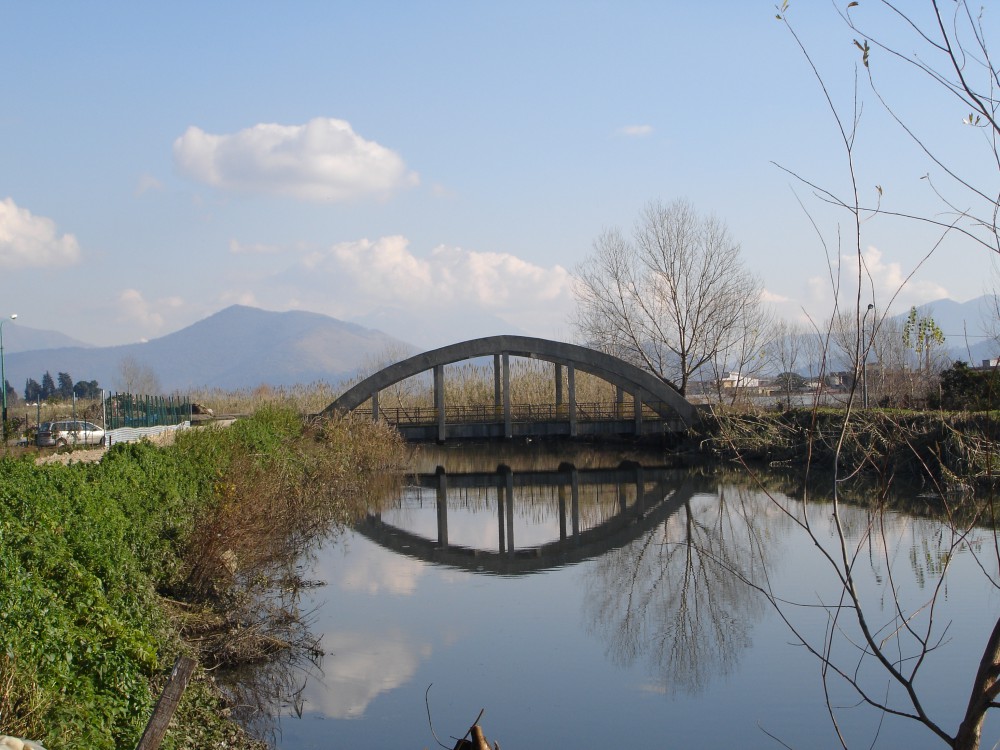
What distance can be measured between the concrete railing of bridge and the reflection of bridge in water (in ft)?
11.5

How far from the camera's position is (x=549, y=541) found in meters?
18.9

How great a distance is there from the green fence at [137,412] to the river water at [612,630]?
9174mm

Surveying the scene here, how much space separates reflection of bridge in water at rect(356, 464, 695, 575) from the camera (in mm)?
17375

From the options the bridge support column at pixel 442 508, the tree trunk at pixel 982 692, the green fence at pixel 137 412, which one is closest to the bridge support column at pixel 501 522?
the bridge support column at pixel 442 508

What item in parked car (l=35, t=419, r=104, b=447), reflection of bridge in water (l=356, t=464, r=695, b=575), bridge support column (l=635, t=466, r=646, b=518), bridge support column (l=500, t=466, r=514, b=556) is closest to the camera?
reflection of bridge in water (l=356, t=464, r=695, b=575)

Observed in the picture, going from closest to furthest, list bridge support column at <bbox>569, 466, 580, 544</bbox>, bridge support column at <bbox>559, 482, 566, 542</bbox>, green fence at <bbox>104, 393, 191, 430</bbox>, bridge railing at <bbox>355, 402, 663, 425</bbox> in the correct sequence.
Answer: bridge support column at <bbox>559, 482, 566, 542</bbox>, bridge support column at <bbox>569, 466, 580, 544</bbox>, green fence at <bbox>104, 393, 191, 430</bbox>, bridge railing at <bbox>355, 402, 663, 425</bbox>

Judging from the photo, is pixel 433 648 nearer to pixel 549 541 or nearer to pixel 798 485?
pixel 549 541

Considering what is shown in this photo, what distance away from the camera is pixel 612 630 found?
11.9m

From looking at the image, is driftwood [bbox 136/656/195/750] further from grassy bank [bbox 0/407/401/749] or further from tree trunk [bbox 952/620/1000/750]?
tree trunk [bbox 952/620/1000/750]

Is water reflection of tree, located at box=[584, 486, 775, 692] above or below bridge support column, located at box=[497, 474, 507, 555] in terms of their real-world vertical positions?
below

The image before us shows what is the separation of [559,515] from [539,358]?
564 inches

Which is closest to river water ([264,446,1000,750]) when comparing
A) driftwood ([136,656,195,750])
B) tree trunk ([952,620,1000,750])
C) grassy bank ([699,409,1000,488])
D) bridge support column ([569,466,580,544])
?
bridge support column ([569,466,580,544])

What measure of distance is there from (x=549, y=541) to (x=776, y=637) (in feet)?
25.8

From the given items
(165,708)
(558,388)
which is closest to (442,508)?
(558,388)
